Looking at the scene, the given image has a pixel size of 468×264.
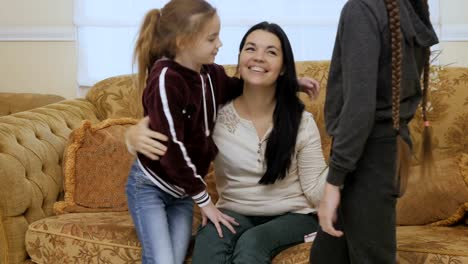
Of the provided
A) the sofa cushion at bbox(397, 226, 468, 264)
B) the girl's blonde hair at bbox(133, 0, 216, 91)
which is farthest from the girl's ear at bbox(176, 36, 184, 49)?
the sofa cushion at bbox(397, 226, 468, 264)

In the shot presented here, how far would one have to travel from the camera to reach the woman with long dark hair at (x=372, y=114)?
1180 mm

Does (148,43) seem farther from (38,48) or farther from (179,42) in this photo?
(38,48)

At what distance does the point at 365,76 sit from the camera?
46.3 inches

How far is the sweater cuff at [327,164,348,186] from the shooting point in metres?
1.24

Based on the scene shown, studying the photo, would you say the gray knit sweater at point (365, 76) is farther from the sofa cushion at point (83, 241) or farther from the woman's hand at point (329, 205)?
the sofa cushion at point (83, 241)

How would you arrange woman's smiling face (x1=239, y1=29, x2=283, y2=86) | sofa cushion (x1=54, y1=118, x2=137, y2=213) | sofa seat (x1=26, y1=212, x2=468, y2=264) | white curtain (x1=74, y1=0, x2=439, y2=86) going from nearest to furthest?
sofa seat (x1=26, y1=212, x2=468, y2=264)
woman's smiling face (x1=239, y1=29, x2=283, y2=86)
sofa cushion (x1=54, y1=118, x2=137, y2=213)
white curtain (x1=74, y1=0, x2=439, y2=86)

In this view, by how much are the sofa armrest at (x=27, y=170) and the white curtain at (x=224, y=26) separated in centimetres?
56

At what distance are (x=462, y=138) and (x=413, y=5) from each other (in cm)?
119

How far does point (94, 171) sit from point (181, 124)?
741 mm

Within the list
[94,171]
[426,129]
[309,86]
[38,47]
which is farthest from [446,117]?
[38,47]

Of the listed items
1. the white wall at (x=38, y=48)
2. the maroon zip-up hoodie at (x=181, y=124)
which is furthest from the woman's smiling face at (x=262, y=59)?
the white wall at (x=38, y=48)

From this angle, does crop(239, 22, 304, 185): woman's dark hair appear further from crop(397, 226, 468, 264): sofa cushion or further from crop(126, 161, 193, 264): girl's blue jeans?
crop(397, 226, 468, 264): sofa cushion

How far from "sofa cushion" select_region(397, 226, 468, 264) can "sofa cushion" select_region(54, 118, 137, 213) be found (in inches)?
40.5

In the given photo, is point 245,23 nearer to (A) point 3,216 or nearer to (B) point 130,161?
(B) point 130,161
